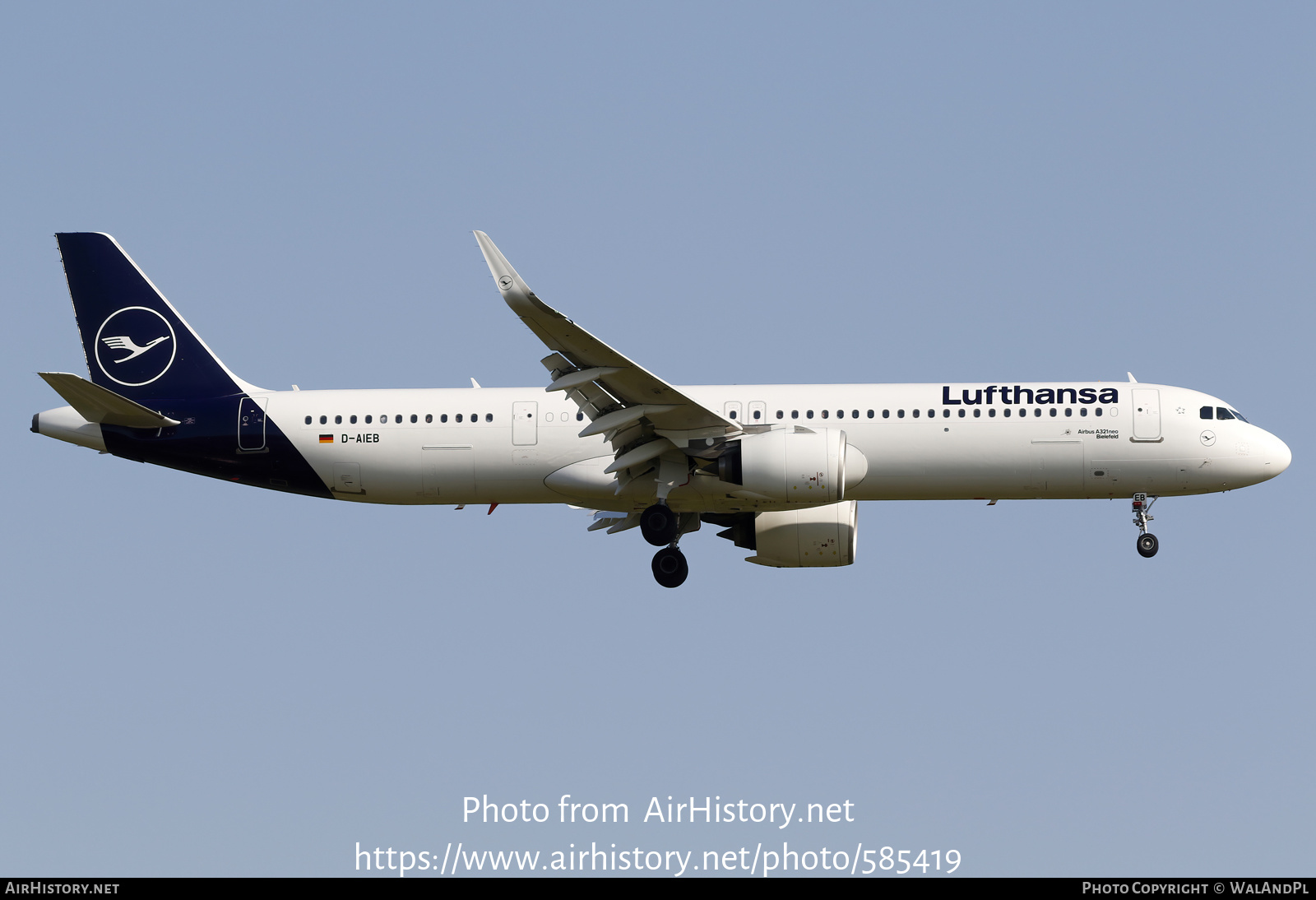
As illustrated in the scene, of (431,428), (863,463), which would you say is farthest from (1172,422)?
(431,428)

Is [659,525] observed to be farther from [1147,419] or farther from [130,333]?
[130,333]

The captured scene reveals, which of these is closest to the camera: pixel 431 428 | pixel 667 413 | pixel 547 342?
pixel 547 342

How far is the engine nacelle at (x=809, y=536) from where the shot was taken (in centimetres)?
3675

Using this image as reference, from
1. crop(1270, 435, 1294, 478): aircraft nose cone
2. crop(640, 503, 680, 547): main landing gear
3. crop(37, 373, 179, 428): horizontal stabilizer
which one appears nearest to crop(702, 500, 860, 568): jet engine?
crop(640, 503, 680, 547): main landing gear

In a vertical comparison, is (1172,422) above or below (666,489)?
above

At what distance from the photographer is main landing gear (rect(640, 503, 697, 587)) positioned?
34.3 meters

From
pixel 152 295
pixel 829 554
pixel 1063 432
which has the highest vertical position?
pixel 152 295

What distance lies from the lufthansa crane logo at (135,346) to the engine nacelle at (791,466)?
14782 mm

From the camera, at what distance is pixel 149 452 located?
36.0 m

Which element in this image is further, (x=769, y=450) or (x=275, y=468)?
(x=275, y=468)

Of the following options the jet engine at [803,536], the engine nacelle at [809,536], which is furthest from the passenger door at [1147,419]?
Answer: the engine nacelle at [809,536]

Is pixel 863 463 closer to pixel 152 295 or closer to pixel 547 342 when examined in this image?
pixel 547 342

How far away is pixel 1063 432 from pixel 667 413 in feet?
29.8

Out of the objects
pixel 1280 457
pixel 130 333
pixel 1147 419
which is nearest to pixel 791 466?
pixel 1147 419
